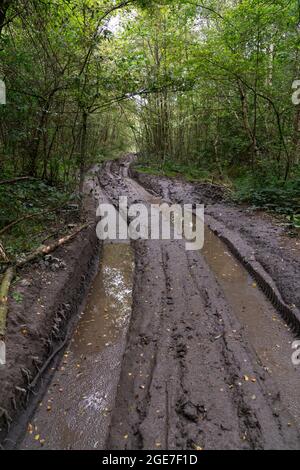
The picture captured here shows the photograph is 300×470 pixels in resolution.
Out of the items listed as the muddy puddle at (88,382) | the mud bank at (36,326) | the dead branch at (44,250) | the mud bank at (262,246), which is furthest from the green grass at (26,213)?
the mud bank at (262,246)

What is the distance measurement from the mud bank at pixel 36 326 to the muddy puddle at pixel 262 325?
273cm

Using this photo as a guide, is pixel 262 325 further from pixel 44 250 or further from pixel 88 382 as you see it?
pixel 44 250

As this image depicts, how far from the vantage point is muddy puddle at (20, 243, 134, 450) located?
3057mm

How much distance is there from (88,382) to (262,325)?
2.68 meters

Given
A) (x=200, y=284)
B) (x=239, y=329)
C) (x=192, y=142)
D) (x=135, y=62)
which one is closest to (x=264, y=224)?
(x=200, y=284)

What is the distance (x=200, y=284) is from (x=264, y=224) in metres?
3.52

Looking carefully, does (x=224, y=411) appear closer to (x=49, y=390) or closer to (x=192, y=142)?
(x=49, y=390)

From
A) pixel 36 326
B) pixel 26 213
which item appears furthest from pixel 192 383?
pixel 26 213

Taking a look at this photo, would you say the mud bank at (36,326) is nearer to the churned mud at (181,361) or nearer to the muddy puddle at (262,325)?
the churned mud at (181,361)

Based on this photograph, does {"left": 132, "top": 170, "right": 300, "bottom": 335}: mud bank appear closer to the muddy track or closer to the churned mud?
the churned mud

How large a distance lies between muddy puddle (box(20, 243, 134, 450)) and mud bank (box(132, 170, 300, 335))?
2581 mm

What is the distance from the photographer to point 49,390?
363 centimetres

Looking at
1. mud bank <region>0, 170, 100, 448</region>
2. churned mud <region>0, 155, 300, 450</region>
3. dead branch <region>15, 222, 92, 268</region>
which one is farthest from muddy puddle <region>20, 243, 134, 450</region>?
dead branch <region>15, 222, 92, 268</region>
